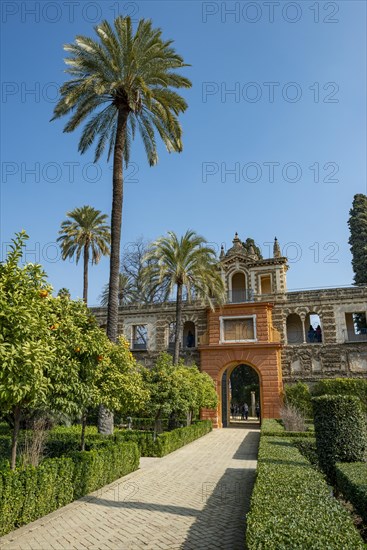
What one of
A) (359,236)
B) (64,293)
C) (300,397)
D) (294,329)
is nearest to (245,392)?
(294,329)

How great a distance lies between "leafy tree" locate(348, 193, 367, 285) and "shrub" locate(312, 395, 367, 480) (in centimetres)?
2690

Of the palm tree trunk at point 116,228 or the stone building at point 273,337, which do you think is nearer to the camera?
the palm tree trunk at point 116,228

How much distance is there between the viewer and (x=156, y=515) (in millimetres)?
8281

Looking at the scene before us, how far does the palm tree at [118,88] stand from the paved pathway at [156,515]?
7.06 m

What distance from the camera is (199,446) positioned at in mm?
19281

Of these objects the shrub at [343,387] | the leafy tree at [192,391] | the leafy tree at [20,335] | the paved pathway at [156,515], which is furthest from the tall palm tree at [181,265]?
the leafy tree at [20,335]

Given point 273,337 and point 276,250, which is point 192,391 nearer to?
point 273,337

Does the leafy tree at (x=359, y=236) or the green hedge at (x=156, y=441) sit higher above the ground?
the leafy tree at (x=359, y=236)

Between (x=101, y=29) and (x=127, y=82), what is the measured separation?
230cm

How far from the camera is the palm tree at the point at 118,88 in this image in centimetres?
1675

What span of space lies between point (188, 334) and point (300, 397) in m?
10.6

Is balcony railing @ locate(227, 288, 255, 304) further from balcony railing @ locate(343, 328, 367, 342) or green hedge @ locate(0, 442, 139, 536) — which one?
green hedge @ locate(0, 442, 139, 536)

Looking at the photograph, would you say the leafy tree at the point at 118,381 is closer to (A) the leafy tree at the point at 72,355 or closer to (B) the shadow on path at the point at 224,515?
(A) the leafy tree at the point at 72,355

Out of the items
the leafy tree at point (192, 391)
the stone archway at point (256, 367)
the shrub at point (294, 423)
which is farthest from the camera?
the stone archway at point (256, 367)
